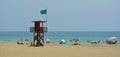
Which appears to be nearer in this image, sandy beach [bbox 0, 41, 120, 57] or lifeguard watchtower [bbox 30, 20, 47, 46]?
sandy beach [bbox 0, 41, 120, 57]

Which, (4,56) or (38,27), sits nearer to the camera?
(4,56)

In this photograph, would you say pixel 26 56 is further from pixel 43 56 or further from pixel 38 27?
pixel 38 27

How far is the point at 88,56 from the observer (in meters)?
22.4

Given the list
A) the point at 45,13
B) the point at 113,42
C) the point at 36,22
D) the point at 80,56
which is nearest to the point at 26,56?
the point at 80,56

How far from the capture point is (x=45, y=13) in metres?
38.2

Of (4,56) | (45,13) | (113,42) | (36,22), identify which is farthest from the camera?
(113,42)

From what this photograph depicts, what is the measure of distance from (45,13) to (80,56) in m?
16.5

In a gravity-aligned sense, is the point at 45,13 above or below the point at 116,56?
above

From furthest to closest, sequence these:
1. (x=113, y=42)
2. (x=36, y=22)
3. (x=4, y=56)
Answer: (x=113, y=42)
(x=36, y=22)
(x=4, y=56)

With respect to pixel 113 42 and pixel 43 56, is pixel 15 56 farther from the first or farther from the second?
pixel 113 42

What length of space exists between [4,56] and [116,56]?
719 cm

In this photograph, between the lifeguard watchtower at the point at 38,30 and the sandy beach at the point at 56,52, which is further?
the lifeguard watchtower at the point at 38,30

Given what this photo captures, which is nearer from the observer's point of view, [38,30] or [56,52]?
[56,52]

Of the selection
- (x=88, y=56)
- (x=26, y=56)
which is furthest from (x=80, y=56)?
(x=26, y=56)
